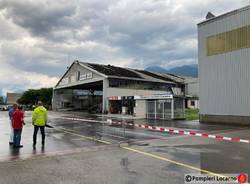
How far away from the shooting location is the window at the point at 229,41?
23.2 m

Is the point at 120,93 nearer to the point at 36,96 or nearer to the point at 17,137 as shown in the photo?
the point at 17,137

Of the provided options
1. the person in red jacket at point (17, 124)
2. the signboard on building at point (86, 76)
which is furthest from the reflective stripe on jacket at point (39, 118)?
the signboard on building at point (86, 76)

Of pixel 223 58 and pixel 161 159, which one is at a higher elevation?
pixel 223 58

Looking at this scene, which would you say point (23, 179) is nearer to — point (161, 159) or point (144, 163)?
point (144, 163)

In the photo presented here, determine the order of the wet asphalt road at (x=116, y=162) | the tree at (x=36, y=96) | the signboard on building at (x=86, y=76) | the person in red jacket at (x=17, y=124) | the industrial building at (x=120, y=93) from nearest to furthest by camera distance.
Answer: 1. the wet asphalt road at (x=116, y=162)
2. the person in red jacket at (x=17, y=124)
3. the industrial building at (x=120, y=93)
4. the signboard on building at (x=86, y=76)
5. the tree at (x=36, y=96)

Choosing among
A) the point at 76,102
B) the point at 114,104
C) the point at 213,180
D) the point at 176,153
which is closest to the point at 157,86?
the point at 114,104

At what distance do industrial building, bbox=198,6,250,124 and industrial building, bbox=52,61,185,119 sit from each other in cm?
Answer: 426

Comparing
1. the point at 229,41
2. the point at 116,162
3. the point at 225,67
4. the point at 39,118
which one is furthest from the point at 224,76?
the point at 116,162

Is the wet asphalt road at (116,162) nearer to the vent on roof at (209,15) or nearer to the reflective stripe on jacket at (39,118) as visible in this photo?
the reflective stripe on jacket at (39,118)

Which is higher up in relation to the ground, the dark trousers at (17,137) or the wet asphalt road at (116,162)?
the dark trousers at (17,137)

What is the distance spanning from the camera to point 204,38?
2734cm

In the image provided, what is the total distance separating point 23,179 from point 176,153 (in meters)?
5.26

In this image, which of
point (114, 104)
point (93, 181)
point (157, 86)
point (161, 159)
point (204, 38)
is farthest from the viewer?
point (157, 86)

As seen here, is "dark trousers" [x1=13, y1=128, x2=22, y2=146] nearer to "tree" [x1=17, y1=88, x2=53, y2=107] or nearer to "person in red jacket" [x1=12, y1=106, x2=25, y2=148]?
"person in red jacket" [x1=12, y1=106, x2=25, y2=148]
